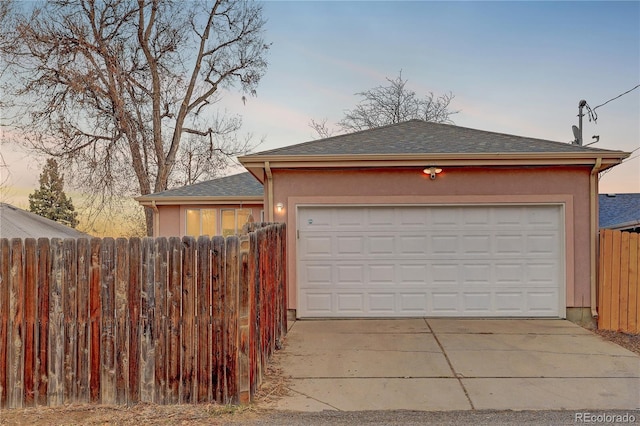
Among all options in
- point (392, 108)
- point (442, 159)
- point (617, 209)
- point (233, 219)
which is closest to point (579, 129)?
point (617, 209)

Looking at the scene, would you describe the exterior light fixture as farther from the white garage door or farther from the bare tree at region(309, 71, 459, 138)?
the bare tree at region(309, 71, 459, 138)

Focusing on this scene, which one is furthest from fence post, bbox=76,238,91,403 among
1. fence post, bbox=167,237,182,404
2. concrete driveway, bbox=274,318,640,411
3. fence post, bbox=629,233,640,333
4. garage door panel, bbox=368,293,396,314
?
fence post, bbox=629,233,640,333

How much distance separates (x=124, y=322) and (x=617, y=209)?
15.7m

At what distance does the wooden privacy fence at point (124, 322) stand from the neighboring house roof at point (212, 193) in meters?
8.88

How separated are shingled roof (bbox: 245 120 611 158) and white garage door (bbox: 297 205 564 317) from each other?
41.7 inches

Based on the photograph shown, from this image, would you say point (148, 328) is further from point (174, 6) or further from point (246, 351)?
point (174, 6)

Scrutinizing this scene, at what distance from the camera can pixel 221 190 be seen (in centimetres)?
1388

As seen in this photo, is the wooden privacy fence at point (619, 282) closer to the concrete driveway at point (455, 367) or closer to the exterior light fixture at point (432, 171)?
the concrete driveway at point (455, 367)

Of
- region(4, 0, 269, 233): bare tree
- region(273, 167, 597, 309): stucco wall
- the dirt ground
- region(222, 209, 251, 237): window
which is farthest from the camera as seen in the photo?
region(4, 0, 269, 233): bare tree

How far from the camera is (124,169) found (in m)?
18.1

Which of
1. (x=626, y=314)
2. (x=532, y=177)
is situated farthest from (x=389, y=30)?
(x=626, y=314)

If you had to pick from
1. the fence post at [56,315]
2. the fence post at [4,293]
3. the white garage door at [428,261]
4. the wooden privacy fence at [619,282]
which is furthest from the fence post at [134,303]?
the wooden privacy fence at [619,282]

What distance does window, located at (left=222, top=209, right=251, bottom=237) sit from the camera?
1359 cm

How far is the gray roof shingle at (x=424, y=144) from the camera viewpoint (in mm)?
7957
